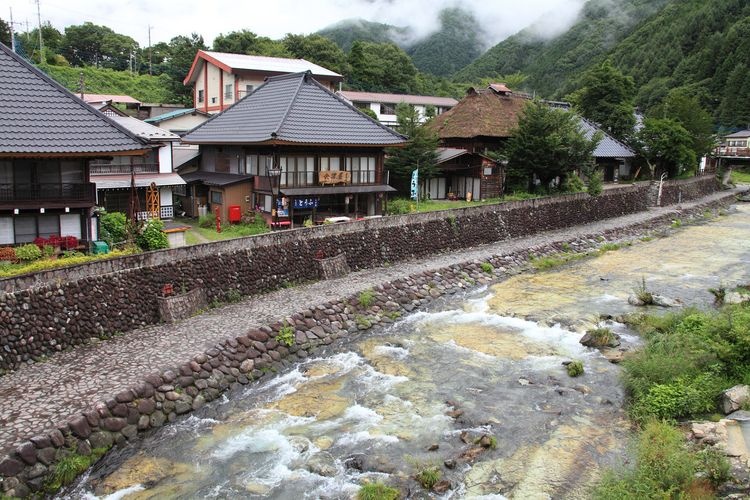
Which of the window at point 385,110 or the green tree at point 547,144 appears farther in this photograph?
the window at point 385,110

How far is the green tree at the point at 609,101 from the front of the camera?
4997cm

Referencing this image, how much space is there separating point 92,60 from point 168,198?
50.1 m

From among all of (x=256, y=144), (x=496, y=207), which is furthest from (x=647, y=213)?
(x=256, y=144)

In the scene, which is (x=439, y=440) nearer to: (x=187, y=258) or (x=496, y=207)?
(x=187, y=258)

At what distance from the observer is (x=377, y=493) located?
1048 cm

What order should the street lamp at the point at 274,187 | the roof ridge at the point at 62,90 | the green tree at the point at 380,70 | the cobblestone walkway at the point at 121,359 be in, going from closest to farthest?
the cobblestone walkway at the point at 121,359 < the roof ridge at the point at 62,90 < the street lamp at the point at 274,187 < the green tree at the point at 380,70

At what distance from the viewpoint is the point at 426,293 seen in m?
22.7

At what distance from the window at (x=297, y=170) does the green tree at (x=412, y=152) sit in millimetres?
7658

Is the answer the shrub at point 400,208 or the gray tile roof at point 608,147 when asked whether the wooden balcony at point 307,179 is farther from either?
the gray tile roof at point 608,147

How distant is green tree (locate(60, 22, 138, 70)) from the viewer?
67188 mm

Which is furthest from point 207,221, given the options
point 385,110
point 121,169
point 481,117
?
point 385,110

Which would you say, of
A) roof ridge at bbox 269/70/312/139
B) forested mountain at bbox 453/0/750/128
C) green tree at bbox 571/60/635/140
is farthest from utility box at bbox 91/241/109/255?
forested mountain at bbox 453/0/750/128

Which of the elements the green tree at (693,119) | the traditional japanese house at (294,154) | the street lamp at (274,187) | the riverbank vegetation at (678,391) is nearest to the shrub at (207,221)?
the traditional japanese house at (294,154)

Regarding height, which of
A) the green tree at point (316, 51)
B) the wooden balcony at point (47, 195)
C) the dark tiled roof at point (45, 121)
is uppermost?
the green tree at point (316, 51)
